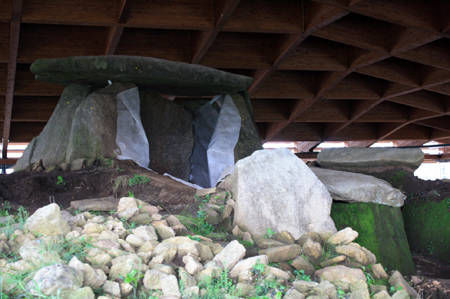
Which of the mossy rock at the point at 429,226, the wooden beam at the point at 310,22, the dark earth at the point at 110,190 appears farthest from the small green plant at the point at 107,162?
the wooden beam at the point at 310,22

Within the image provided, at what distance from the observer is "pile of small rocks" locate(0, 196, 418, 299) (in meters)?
2.69

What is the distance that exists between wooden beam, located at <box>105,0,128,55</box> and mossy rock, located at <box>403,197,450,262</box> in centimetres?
584

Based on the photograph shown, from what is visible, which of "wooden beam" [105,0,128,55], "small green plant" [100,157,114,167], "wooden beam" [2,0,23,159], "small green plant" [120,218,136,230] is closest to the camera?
"small green plant" [120,218,136,230]

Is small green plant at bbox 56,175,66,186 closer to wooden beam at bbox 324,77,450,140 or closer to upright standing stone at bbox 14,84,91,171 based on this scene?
upright standing stone at bbox 14,84,91,171

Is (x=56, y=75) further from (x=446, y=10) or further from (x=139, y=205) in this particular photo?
(x=446, y=10)

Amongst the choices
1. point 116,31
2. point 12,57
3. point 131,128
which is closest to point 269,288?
point 131,128

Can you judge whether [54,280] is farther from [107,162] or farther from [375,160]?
[375,160]

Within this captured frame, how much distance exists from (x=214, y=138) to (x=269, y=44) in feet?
16.3

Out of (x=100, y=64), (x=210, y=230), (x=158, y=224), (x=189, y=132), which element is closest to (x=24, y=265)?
(x=158, y=224)

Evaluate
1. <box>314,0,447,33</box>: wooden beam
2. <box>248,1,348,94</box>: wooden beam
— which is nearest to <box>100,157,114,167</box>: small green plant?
<box>314,0,447,33</box>: wooden beam

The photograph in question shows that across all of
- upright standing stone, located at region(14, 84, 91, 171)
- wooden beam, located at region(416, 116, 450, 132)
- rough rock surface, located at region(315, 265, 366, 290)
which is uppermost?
wooden beam, located at region(416, 116, 450, 132)

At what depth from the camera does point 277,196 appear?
443 centimetres

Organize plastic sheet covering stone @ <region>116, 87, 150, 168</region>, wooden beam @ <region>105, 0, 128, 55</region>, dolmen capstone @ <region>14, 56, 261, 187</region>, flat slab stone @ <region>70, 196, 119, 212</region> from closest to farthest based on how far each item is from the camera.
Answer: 1. flat slab stone @ <region>70, 196, 119, 212</region>
2. dolmen capstone @ <region>14, 56, 261, 187</region>
3. plastic sheet covering stone @ <region>116, 87, 150, 168</region>
4. wooden beam @ <region>105, 0, 128, 55</region>

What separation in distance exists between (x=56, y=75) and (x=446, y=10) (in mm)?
7319
